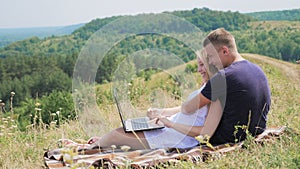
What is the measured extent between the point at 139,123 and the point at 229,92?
0.80 meters

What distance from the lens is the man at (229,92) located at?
10.7ft

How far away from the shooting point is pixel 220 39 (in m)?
3.36

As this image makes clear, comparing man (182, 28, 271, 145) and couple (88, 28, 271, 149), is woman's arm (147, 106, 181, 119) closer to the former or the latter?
couple (88, 28, 271, 149)

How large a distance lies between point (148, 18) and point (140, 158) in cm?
111

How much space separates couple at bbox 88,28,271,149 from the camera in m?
3.28

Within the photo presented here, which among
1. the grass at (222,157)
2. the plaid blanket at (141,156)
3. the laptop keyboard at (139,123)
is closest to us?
the grass at (222,157)

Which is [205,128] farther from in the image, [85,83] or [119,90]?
[85,83]

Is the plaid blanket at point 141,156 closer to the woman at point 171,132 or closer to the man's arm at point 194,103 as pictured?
the woman at point 171,132

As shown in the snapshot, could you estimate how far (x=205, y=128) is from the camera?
11.1ft

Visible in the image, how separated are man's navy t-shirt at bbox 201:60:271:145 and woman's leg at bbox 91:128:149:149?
1.89ft

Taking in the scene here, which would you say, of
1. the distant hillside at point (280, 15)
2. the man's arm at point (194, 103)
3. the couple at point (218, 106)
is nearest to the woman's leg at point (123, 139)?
the couple at point (218, 106)

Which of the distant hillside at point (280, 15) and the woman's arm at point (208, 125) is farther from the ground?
the woman's arm at point (208, 125)

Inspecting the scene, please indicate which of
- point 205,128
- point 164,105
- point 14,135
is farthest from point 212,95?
point 14,135

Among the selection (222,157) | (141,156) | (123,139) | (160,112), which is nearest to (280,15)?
(160,112)
